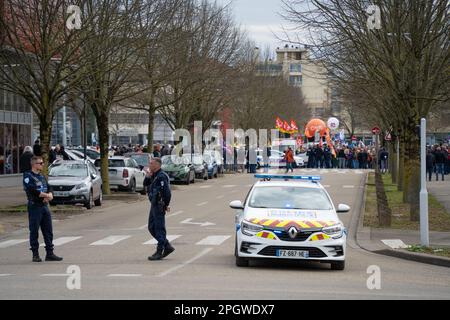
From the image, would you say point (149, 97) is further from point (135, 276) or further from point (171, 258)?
point (135, 276)

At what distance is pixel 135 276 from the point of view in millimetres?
13453

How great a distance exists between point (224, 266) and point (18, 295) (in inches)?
185

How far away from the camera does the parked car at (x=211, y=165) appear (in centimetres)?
5369

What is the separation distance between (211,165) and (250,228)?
39607 mm

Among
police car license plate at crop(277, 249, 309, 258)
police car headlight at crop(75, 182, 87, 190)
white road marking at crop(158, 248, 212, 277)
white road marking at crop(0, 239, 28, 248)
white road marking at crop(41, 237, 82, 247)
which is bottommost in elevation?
white road marking at crop(0, 239, 28, 248)

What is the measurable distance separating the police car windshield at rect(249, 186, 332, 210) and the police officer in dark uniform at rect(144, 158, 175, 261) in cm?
159

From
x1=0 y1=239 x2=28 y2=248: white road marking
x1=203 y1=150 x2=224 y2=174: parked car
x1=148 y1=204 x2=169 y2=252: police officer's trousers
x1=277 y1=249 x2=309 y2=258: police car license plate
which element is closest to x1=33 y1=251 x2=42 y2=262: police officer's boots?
x1=148 y1=204 x2=169 y2=252: police officer's trousers

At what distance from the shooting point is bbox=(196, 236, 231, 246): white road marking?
63.1ft

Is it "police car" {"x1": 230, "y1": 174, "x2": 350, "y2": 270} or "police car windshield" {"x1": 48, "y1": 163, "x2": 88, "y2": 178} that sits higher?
"police car windshield" {"x1": 48, "y1": 163, "x2": 88, "y2": 178}

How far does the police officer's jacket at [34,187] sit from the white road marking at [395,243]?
24.9 feet

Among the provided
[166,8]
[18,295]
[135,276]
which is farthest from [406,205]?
[18,295]

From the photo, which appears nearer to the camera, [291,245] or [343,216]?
[291,245]

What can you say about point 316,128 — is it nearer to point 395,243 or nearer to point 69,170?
point 69,170

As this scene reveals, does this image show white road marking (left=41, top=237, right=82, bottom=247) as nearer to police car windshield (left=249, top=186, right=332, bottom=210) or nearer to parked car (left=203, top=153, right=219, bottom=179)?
police car windshield (left=249, top=186, right=332, bottom=210)
